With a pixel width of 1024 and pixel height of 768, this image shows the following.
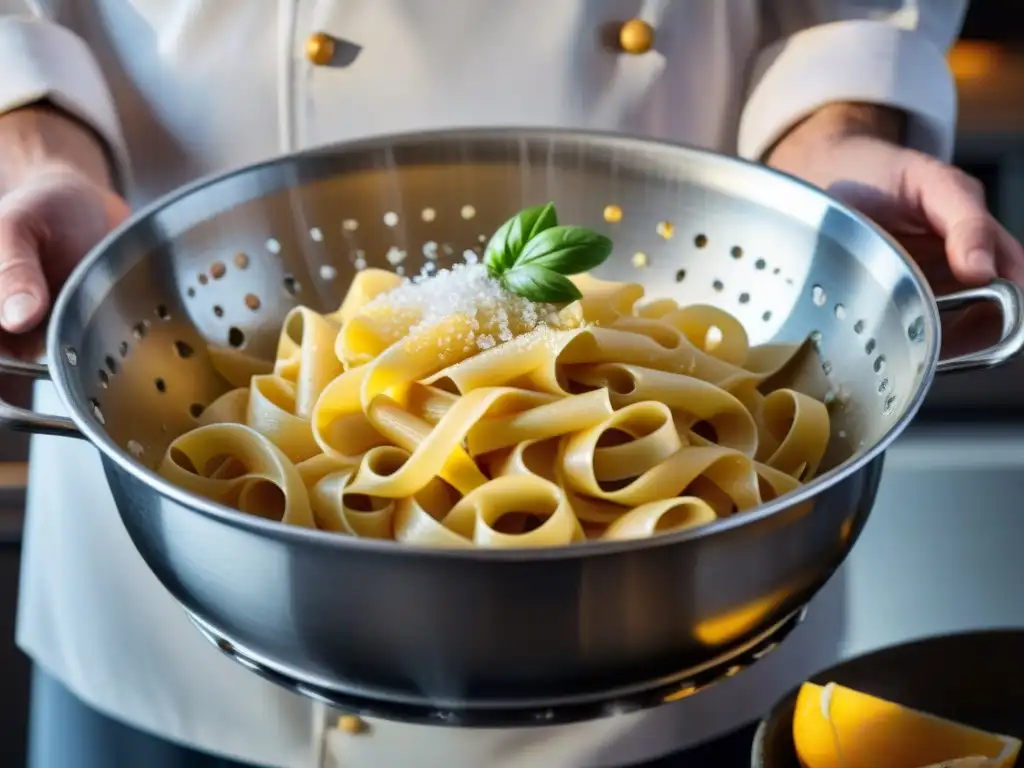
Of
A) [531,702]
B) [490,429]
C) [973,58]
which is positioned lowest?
[531,702]

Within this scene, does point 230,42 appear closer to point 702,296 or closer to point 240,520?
point 702,296

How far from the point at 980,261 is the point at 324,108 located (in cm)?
42

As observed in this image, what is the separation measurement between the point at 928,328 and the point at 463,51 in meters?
0.38

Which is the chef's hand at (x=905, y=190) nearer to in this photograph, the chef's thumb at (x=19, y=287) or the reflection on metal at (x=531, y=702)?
the reflection on metal at (x=531, y=702)

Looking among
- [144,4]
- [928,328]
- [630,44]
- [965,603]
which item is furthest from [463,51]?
[965,603]

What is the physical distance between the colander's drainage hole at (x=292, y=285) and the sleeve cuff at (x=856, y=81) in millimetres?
348

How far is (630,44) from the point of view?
80cm

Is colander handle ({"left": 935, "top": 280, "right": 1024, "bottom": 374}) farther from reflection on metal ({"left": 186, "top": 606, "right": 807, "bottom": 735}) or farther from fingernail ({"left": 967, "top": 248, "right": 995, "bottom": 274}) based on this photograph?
reflection on metal ({"left": 186, "top": 606, "right": 807, "bottom": 735})

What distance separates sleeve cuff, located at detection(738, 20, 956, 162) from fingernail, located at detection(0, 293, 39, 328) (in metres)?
0.51

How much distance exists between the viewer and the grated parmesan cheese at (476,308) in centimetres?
62

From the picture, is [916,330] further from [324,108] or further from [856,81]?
[324,108]

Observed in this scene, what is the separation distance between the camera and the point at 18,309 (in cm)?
59

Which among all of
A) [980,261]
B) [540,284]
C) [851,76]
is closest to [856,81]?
[851,76]

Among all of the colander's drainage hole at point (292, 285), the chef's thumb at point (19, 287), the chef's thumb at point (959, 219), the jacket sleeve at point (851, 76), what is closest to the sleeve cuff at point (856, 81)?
the jacket sleeve at point (851, 76)
